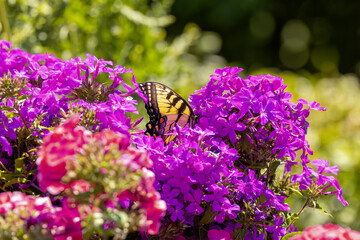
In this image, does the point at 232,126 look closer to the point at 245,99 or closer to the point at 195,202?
the point at 245,99

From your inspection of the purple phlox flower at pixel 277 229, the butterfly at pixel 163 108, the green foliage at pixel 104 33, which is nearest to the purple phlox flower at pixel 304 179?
the purple phlox flower at pixel 277 229

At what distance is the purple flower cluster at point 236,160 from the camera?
3.78 feet

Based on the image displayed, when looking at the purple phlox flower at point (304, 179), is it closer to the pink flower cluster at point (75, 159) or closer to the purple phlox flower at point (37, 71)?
the pink flower cluster at point (75, 159)

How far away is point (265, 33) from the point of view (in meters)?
6.15

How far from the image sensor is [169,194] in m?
A: 1.15

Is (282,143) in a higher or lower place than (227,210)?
higher

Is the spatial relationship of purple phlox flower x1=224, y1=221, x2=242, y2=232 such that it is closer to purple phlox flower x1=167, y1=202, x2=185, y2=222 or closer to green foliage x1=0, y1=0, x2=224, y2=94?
purple phlox flower x1=167, y1=202, x2=185, y2=222

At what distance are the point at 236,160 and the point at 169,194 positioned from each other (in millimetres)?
229

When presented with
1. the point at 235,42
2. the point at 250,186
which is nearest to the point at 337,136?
the point at 250,186

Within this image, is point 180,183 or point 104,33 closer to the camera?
point 180,183

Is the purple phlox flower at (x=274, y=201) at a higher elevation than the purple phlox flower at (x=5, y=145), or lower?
lower

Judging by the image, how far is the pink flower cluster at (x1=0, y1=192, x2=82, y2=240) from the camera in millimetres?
887

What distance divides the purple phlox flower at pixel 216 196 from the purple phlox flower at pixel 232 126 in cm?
13

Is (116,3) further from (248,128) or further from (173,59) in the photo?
(248,128)
